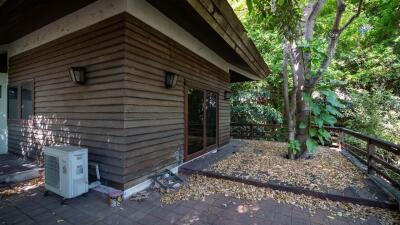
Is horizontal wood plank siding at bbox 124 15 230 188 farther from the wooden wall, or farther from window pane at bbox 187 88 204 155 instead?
window pane at bbox 187 88 204 155

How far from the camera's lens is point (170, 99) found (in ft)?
12.6

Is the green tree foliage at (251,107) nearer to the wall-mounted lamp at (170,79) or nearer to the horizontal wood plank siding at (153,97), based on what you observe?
the horizontal wood plank siding at (153,97)

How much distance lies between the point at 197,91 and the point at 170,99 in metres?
1.15

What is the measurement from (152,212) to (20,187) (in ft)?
7.67

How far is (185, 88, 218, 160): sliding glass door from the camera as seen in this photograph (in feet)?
14.8

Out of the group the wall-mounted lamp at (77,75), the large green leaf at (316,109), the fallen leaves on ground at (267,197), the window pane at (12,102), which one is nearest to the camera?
the fallen leaves on ground at (267,197)

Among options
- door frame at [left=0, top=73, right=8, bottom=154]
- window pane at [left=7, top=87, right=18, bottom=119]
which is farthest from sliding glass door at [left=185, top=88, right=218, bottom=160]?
door frame at [left=0, top=73, right=8, bottom=154]

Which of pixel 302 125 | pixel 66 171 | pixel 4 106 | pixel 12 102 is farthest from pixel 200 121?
pixel 4 106

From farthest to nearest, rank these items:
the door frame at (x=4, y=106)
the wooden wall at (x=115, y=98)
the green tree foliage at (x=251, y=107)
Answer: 1. the green tree foliage at (x=251, y=107)
2. the door frame at (x=4, y=106)
3. the wooden wall at (x=115, y=98)

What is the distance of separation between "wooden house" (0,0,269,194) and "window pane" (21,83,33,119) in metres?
0.02

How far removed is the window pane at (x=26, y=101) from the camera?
176 inches

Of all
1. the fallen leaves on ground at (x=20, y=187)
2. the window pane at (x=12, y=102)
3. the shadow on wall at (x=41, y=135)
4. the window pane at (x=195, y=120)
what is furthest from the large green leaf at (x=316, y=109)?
the window pane at (x=12, y=102)

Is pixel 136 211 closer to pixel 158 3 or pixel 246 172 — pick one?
pixel 246 172

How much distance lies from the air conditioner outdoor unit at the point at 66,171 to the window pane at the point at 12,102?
2954 mm
